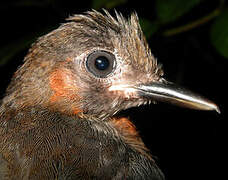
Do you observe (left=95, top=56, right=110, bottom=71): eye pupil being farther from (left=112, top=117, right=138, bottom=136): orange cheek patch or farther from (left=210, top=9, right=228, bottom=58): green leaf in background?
(left=210, top=9, right=228, bottom=58): green leaf in background

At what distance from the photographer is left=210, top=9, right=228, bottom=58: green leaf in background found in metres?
2.98

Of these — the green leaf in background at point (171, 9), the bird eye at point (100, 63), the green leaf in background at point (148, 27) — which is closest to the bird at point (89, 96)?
the bird eye at point (100, 63)

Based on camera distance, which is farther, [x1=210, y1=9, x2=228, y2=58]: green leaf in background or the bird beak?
[x1=210, y1=9, x2=228, y2=58]: green leaf in background

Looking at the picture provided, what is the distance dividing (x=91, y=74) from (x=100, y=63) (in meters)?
0.10

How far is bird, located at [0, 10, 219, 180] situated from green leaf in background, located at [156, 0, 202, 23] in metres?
0.83

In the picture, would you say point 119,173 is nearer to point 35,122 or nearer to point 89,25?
point 35,122

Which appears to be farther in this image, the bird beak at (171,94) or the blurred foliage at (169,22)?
the blurred foliage at (169,22)

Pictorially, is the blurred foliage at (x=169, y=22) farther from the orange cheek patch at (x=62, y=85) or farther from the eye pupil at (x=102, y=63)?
the orange cheek patch at (x=62, y=85)

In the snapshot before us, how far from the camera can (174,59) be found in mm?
4961

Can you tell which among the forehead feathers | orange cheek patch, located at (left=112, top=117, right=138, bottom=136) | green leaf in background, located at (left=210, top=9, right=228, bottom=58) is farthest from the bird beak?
green leaf in background, located at (left=210, top=9, right=228, bottom=58)

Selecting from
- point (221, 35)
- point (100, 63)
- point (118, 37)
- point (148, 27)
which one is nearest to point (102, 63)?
point (100, 63)

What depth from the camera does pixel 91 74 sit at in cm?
249

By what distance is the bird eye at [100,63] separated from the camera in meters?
2.46

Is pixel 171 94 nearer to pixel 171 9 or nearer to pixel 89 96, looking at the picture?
pixel 89 96
